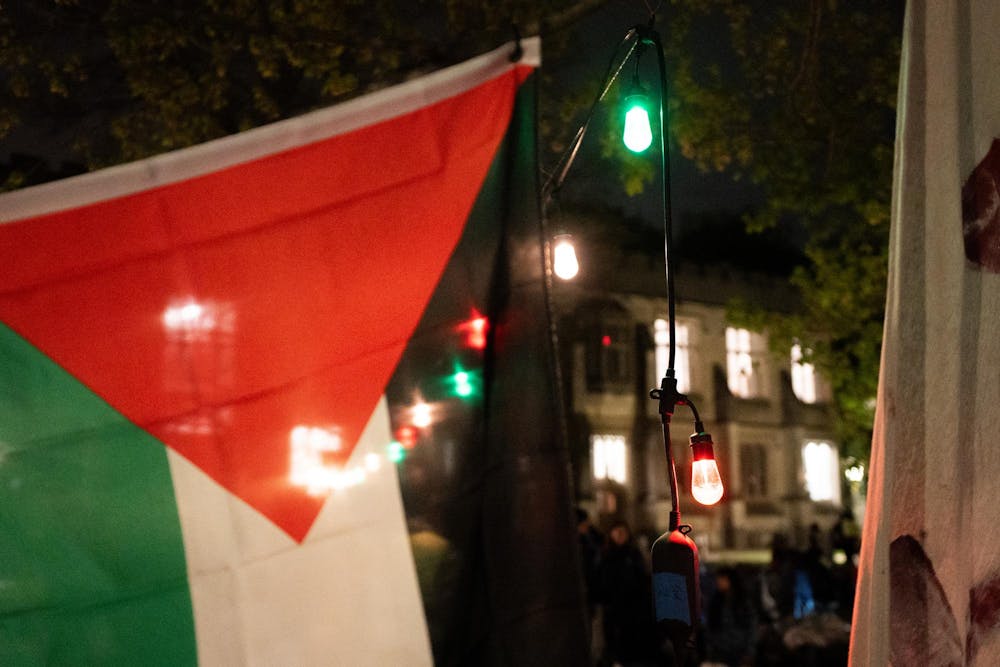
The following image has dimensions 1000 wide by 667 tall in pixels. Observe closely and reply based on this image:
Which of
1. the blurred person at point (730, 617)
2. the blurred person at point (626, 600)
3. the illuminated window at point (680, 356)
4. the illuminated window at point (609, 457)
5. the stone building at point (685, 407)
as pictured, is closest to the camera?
the blurred person at point (626, 600)

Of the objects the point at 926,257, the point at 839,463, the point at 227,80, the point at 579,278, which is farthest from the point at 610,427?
the point at 926,257

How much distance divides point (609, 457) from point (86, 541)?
31286 mm

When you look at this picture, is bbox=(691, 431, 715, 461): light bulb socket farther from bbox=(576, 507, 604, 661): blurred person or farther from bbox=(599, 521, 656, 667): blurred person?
bbox=(576, 507, 604, 661): blurred person

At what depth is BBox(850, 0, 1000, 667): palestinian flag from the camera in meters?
2.38

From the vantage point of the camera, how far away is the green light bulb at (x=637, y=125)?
4.89m

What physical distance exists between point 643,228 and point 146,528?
30151mm

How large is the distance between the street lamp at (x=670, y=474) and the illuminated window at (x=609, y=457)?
1093 inches

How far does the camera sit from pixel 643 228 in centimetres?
3192

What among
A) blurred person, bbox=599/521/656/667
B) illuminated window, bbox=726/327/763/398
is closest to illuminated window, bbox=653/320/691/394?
illuminated window, bbox=726/327/763/398

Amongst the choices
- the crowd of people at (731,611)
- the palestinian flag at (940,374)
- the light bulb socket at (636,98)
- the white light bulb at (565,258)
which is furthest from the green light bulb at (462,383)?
the crowd of people at (731,611)

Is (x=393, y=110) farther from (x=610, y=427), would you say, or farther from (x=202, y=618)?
(x=610, y=427)

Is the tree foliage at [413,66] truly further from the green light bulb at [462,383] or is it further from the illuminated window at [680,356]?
the illuminated window at [680,356]

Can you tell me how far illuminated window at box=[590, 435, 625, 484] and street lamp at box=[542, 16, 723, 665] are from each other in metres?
27.8

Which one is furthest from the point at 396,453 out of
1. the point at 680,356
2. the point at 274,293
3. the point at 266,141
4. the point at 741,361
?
the point at 741,361
